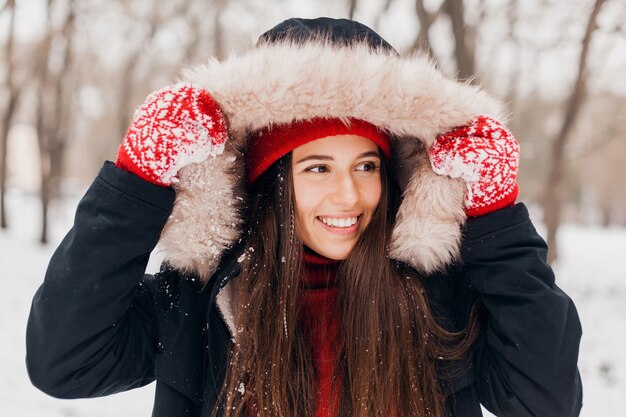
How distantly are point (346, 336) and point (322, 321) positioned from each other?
119mm

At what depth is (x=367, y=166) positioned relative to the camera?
1.98 meters

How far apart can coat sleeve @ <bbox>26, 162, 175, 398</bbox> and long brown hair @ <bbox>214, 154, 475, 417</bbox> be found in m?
0.37

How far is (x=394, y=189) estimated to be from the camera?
208 centimetres

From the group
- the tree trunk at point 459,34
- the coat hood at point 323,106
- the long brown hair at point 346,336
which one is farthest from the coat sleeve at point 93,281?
the tree trunk at point 459,34

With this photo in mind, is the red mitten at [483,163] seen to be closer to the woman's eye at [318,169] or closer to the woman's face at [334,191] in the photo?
the woman's face at [334,191]

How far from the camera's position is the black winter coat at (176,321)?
4.92 ft

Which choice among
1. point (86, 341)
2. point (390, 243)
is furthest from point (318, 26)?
point (86, 341)

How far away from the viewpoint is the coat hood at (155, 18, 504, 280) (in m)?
1.69

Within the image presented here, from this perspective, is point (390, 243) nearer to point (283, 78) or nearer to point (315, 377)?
point (315, 377)

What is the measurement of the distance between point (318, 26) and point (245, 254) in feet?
2.62

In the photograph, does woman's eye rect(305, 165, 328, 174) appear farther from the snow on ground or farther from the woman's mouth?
the snow on ground

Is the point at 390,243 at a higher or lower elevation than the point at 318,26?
lower

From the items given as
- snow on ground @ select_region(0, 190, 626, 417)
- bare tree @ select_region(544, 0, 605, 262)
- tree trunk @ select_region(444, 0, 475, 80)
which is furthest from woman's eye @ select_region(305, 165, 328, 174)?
bare tree @ select_region(544, 0, 605, 262)

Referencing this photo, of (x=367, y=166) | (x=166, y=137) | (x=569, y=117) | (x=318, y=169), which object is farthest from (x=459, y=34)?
(x=166, y=137)
